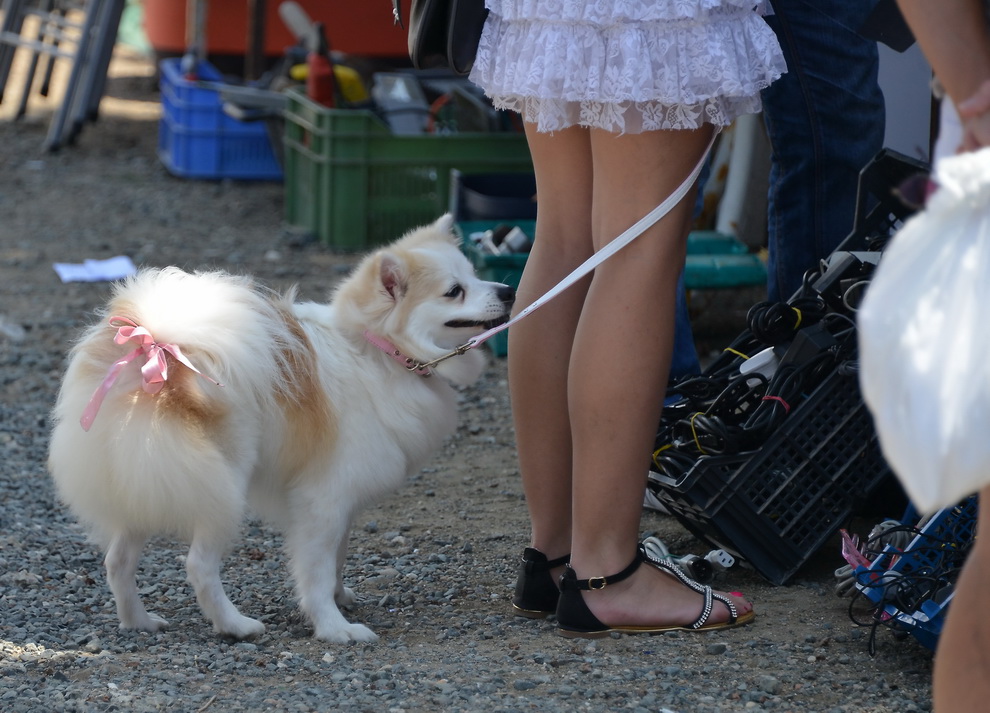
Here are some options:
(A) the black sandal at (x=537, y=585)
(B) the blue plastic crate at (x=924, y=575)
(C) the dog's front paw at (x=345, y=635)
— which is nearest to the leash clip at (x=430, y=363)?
(A) the black sandal at (x=537, y=585)

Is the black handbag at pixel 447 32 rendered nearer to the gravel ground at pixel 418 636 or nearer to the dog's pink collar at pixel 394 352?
the dog's pink collar at pixel 394 352

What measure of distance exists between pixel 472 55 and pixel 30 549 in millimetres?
1498

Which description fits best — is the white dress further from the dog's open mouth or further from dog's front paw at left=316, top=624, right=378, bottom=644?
dog's front paw at left=316, top=624, right=378, bottom=644

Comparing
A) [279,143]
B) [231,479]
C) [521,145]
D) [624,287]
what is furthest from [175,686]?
[279,143]

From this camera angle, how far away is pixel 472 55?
187cm

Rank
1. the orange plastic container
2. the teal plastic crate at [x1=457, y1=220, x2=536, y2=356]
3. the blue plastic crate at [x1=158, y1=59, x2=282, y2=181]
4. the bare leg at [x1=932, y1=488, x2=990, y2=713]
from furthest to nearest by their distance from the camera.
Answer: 1. the orange plastic container
2. the blue plastic crate at [x1=158, y1=59, x2=282, y2=181]
3. the teal plastic crate at [x1=457, y1=220, x2=536, y2=356]
4. the bare leg at [x1=932, y1=488, x2=990, y2=713]

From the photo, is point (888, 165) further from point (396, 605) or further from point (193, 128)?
point (193, 128)

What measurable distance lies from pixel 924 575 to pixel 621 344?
24.2 inches

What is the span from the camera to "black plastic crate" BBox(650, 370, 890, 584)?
2123mm

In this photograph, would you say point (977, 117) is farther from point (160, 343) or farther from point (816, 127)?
point (816, 127)

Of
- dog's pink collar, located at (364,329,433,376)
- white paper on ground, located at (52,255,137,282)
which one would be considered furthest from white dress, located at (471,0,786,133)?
white paper on ground, located at (52,255,137,282)

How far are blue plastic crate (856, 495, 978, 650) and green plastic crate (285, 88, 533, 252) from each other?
332cm

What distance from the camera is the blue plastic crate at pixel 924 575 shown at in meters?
1.79

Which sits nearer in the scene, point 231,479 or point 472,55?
point 472,55
